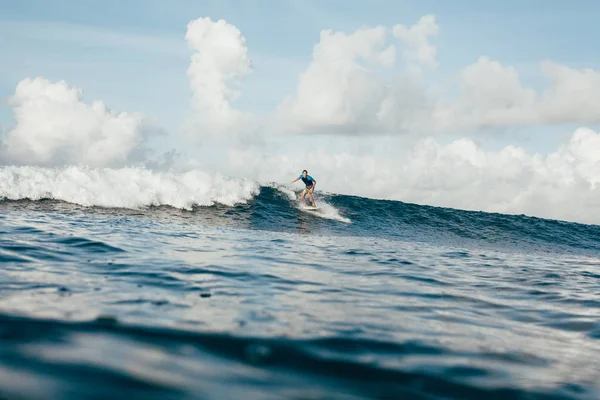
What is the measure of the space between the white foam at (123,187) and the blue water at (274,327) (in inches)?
434

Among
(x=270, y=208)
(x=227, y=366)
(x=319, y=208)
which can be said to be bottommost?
(x=227, y=366)

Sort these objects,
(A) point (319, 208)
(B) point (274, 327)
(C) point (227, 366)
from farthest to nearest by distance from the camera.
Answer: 1. (A) point (319, 208)
2. (B) point (274, 327)
3. (C) point (227, 366)

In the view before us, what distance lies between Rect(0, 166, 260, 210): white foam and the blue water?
11.0 m

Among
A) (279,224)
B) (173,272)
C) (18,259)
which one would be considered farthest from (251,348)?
(279,224)

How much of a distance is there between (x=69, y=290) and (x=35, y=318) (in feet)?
3.24

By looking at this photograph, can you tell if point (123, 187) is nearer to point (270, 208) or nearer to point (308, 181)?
point (270, 208)

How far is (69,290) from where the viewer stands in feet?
12.9

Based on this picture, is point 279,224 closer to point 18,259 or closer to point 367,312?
point 18,259

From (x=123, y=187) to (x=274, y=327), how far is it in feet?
58.0

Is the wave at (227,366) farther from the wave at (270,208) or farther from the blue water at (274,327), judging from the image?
the wave at (270,208)

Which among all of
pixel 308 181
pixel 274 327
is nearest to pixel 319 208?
pixel 308 181

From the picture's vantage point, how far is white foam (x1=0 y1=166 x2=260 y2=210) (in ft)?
57.1

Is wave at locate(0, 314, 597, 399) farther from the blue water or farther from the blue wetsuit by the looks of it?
the blue wetsuit

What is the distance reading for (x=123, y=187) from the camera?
62.8 ft
